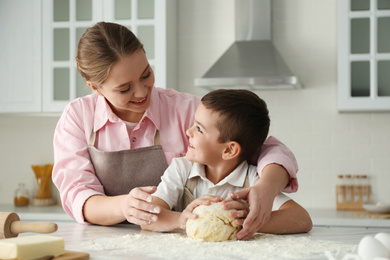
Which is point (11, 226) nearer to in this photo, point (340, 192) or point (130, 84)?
point (130, 84)

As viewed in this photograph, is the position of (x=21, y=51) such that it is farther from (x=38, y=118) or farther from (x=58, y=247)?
(x=58, y=247)

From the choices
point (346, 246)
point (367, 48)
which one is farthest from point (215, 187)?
point (367, 48)

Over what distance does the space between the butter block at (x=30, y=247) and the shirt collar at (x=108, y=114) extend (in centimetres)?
71

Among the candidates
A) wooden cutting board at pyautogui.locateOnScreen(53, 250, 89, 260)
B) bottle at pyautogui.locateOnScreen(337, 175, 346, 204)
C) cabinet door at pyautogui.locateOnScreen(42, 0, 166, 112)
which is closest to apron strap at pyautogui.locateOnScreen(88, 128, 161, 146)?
wooden cutting board at pyautogui.locateOnScreen(53, 250, 89, 260)

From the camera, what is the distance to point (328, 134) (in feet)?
12.0

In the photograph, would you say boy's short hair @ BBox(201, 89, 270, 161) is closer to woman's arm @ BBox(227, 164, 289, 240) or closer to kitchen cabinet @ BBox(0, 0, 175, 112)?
woman's arm @ BBox(227, 164, 289, 240)

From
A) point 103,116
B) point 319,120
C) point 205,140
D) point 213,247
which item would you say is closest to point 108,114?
point 103,116

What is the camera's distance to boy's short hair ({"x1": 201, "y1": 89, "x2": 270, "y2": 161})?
156 centimetres

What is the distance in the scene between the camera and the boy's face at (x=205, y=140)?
61.8 inches

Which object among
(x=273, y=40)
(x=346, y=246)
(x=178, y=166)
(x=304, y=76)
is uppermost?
(x=273, y=40)

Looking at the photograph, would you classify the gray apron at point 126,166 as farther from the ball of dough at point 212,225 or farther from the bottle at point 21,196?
the bottle at point 21,196

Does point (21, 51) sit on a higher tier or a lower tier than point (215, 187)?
higher

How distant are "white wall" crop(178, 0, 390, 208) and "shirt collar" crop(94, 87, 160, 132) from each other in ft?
6.56

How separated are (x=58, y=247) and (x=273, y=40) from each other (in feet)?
9.37
